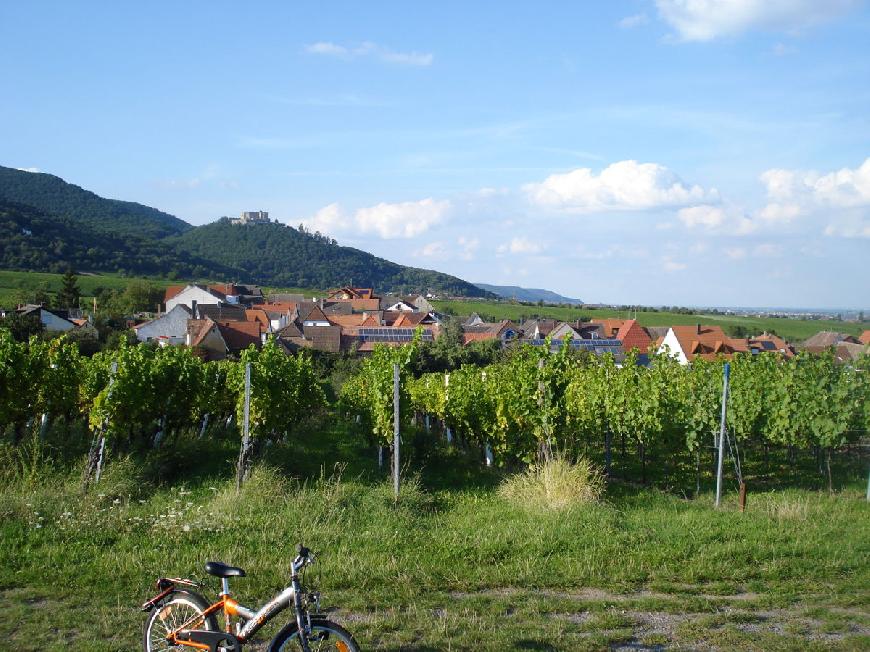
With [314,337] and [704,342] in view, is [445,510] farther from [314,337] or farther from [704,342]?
[704,342]

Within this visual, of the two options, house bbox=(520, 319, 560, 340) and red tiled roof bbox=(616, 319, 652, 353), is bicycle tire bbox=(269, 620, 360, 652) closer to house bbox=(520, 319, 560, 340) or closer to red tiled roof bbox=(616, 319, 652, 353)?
red tiled roof bbox=(616, 319, 652, 353)

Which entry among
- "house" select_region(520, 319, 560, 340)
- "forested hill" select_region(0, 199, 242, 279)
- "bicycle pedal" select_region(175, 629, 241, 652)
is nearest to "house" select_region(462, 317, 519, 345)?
"house" select_region(520, 319, 560, 340)

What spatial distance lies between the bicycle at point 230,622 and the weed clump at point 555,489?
505 cm

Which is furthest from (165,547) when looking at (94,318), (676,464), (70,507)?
(94,318)

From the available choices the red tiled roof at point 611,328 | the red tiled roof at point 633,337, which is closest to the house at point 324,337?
the red tiled roof at point 633,337

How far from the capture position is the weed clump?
918 cm

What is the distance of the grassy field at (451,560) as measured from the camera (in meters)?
5.53

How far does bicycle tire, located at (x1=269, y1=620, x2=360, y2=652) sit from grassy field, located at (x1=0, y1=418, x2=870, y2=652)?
0.84m

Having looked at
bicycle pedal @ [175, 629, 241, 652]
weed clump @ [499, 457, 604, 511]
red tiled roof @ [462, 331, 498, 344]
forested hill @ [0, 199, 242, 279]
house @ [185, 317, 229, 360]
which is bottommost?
house @ [185, 317, 229, 360]

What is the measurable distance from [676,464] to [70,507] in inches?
467

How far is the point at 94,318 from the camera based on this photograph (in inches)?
2256

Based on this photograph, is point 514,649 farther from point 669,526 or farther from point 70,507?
point 70,507

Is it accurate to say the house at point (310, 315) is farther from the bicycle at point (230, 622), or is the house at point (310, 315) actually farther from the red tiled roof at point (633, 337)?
the bicycle at point (230, 622)

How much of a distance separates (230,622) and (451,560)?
290 cm
